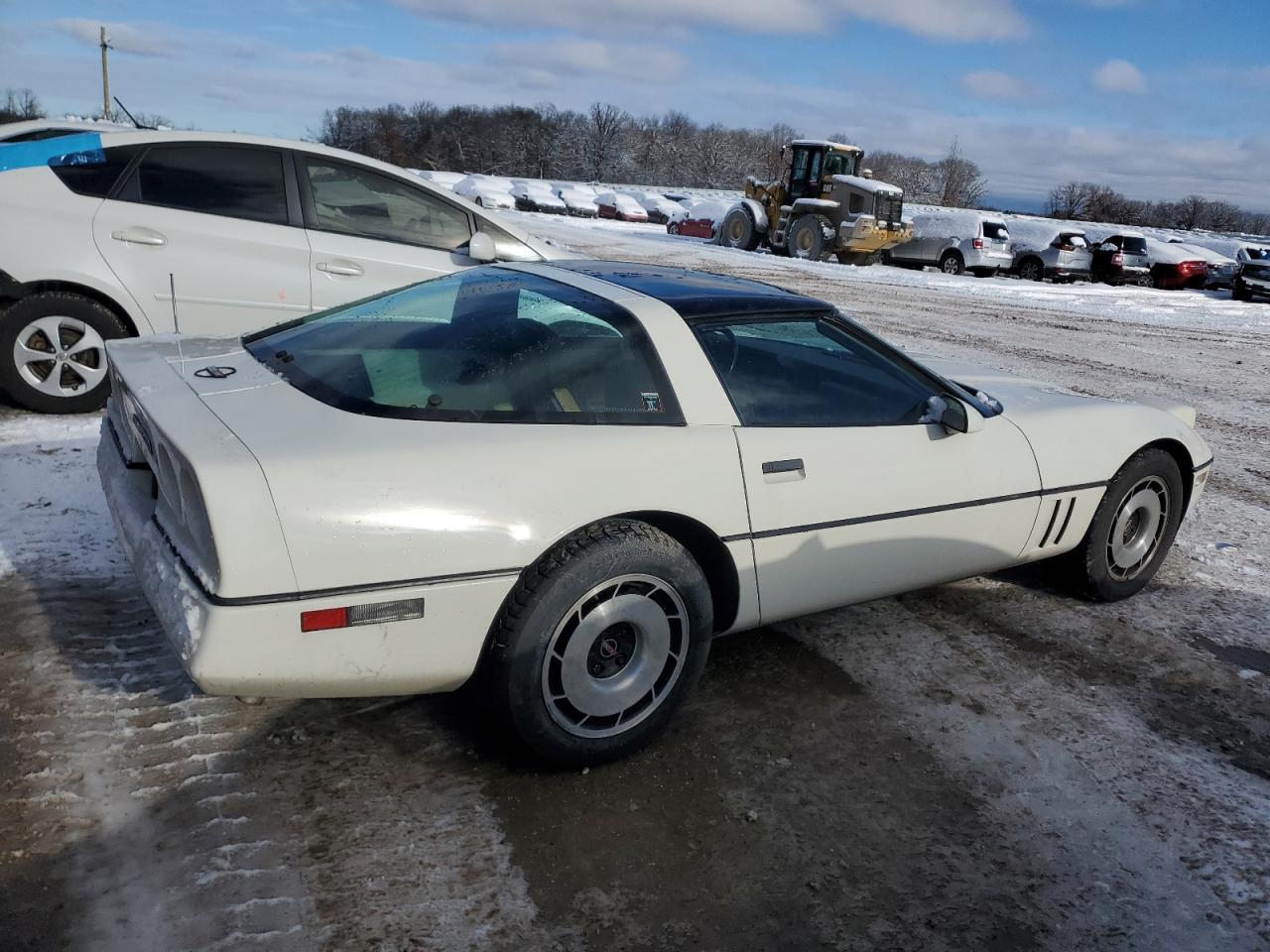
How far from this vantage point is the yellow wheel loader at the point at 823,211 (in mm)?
21516

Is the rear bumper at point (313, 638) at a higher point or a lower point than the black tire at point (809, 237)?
lower

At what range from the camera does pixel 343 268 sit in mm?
5652

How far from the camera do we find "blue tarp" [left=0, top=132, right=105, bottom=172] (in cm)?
511

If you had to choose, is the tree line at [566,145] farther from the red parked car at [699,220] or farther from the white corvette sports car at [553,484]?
the white corvette sports car at [553,484]

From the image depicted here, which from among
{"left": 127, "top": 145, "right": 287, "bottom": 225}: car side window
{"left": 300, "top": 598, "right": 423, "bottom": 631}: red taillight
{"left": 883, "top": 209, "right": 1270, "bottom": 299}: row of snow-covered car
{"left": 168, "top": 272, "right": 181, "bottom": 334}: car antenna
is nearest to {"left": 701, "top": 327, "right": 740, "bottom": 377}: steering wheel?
{"left": 300, "top": 598, "right": 423, "bottom": 631}: red taillight

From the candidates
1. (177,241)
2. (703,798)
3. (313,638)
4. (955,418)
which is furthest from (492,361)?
(177,241)

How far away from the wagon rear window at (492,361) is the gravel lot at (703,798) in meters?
1.00

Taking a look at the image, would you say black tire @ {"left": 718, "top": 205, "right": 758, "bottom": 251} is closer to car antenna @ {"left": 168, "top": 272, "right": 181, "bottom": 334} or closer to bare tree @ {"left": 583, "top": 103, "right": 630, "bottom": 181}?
car antenna @ {"left": 168, "top": 272, "right": 181, "bottom": 334}

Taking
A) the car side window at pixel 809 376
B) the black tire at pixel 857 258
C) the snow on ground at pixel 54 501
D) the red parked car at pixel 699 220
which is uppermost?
the red parked car at pixel 699 220

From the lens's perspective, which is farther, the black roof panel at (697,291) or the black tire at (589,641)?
the black roof panel at (697,291)

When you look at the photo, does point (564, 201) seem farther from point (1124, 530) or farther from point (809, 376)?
point (809, 376)

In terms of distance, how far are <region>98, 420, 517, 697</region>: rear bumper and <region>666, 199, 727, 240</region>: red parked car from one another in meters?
28.1

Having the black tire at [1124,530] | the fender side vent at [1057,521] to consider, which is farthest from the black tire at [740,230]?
the fender side vent at [1057,521]

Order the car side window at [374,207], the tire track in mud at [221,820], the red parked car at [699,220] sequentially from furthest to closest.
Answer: the red parked car at [699,220] → the car side window at [374,207] → the tire track in mud at [221,820]
